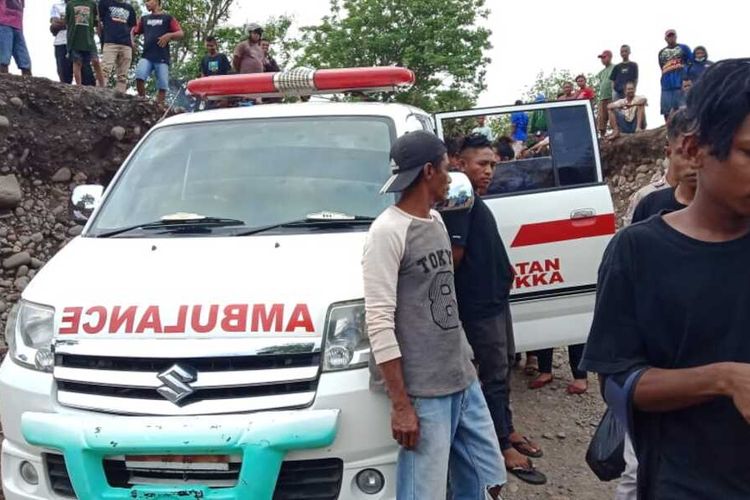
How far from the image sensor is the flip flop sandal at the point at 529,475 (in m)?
3.73

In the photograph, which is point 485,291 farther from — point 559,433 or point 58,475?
point 58,475

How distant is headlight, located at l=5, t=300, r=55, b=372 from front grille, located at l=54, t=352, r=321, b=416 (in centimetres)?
24

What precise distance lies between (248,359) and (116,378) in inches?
17.8

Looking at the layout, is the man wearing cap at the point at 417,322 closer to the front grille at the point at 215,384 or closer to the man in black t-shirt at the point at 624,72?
the front grille at the point at 215,384

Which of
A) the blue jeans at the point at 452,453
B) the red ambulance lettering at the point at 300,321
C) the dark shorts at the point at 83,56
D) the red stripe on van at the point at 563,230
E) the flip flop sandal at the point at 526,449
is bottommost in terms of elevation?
the flip flop sandal at the point at 526,449

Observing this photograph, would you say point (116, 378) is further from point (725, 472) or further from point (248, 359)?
point (725, 472)

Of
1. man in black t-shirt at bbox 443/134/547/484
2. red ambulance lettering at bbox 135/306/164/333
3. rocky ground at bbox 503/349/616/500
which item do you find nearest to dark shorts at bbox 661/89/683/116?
rocky ground at bbox 503/349/616/500

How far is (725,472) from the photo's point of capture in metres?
1.33

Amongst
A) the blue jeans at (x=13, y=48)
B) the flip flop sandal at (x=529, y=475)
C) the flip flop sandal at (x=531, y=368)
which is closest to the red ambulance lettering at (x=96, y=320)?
the flip flop sandal at (x=529, y=475)

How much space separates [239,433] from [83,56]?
320 inches

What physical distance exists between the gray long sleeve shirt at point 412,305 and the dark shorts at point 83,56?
7899mm

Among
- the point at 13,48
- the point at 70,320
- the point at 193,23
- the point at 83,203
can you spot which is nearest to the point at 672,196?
the point at 70,320

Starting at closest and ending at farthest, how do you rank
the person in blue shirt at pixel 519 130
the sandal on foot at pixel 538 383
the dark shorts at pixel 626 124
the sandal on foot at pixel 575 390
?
the sandal on foot at pixel 575 390 → the sandal on foot at pixel 538 383 → the person in blue shirt at pixel 519 130 → the dark shorts at pixel 626 124

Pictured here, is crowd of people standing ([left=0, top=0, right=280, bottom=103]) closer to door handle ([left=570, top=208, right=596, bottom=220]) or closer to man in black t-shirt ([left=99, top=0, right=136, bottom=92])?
man in black t-shirt ([left=99, top=0, right=136, bottom=92])
